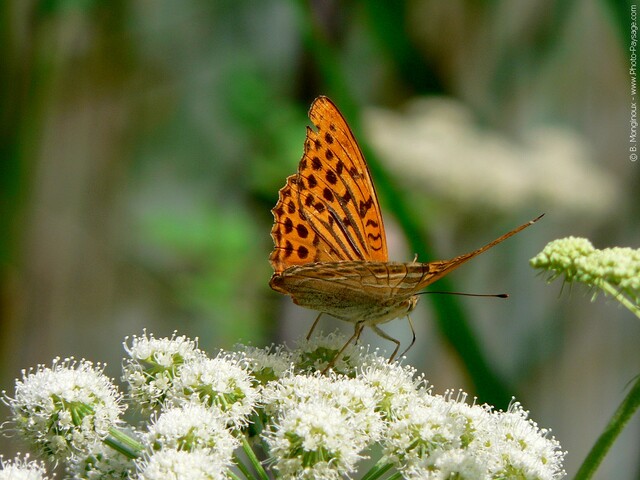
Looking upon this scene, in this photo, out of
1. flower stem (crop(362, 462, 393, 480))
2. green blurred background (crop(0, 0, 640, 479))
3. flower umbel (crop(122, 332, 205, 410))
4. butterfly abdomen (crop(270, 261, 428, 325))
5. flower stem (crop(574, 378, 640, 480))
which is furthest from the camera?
green blurred background (crop(0, 0, 640, 479))

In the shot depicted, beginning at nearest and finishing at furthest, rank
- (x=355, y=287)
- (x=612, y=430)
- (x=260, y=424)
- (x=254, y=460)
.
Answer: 1. (x=612, y=430)
2. (x=254, y=460)
3. (x=260, y=424)
4. (x=355, y=287)

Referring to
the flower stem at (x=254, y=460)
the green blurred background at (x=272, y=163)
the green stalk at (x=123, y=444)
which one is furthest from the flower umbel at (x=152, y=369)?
the green blurred background at (x=272, y=163)

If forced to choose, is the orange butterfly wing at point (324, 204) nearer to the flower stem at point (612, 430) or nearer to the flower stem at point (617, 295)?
the flower stem at point (617, 295)

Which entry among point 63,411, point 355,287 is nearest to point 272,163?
point 355,287

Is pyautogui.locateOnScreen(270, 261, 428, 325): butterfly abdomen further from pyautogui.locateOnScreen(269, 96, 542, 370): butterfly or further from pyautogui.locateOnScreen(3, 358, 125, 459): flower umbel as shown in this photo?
pyautogui.locateOnScreen(3, 358, 125, 459): flower umbel

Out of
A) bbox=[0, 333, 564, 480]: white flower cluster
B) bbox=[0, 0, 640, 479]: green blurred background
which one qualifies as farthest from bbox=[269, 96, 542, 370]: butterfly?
bbox=[0, 0, 640, 479]: green blurred background

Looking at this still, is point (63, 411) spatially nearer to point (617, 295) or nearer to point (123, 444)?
point (123, 444)
